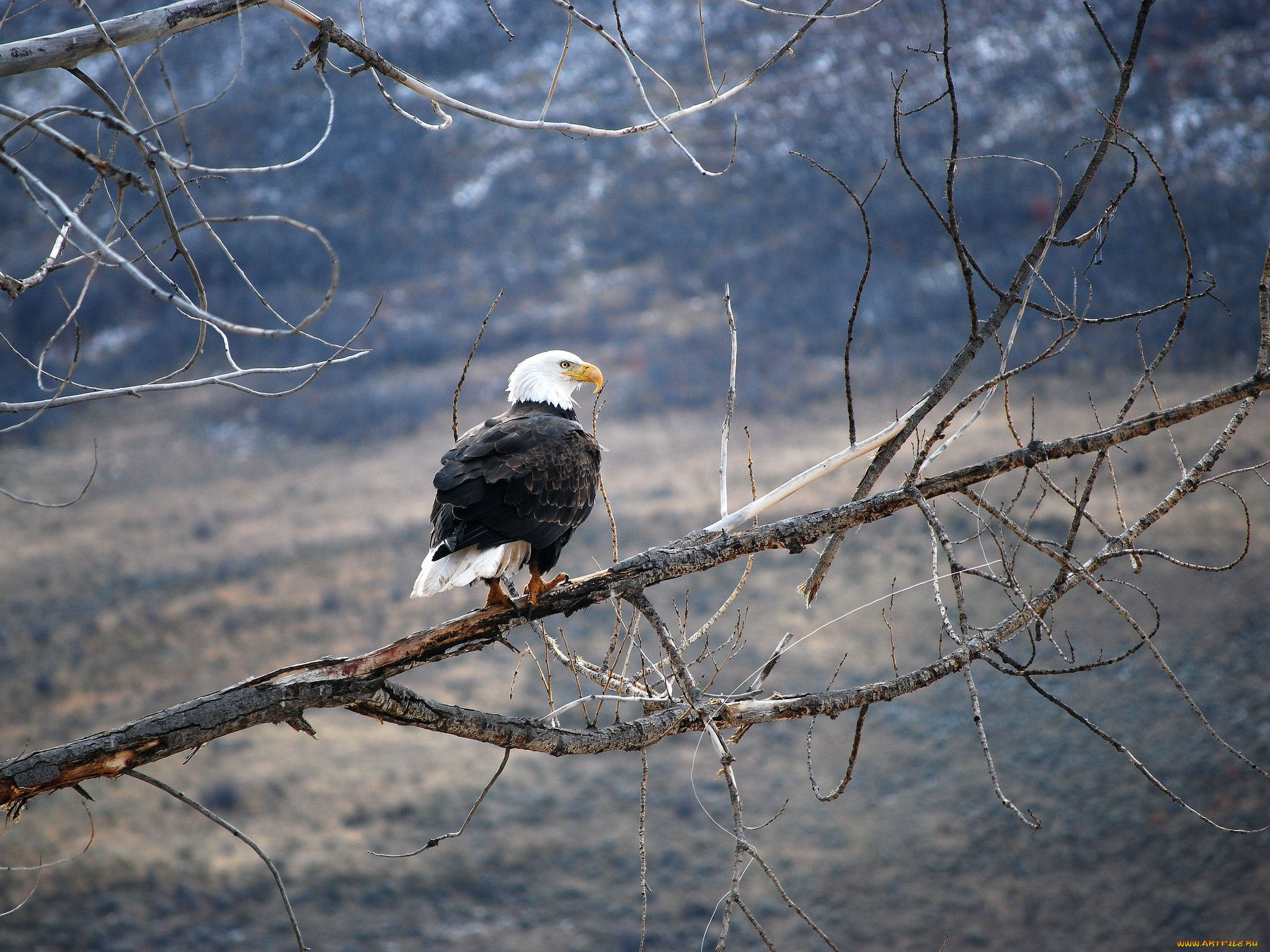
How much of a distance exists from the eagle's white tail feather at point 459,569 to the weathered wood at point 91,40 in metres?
2.38

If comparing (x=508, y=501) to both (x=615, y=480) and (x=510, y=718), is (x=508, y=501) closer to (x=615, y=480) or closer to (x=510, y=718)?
(x=510, y=718)

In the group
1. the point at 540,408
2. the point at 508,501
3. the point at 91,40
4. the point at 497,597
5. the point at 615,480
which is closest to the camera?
the point at 91,40

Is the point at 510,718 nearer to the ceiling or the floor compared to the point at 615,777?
nearer to the ceiling

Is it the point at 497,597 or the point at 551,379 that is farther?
the point at 551,379

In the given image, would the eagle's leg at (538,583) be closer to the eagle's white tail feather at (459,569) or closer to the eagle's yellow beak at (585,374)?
the eagle's white tail feather at (459,569)

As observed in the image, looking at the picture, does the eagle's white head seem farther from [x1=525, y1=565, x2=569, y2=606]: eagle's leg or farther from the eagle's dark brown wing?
[x1=525, y1=565, x2=569, y2=606]: eagle's leg

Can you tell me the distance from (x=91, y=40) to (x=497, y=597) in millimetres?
2525

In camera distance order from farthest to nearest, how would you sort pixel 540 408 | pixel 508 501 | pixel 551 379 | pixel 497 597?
pixel 551 379 < pixel 540 408 < pixel 508 501 < pixel 497 597

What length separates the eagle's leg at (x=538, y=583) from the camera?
14.1ft

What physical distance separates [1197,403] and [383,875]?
1594 cm

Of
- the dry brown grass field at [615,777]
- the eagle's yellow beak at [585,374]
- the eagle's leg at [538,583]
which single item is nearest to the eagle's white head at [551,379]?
the eagle's yellow beak at [585,374]

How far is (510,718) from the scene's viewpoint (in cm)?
367

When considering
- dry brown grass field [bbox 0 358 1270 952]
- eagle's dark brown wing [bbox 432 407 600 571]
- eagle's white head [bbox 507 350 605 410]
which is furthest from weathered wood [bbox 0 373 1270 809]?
dry brown grass field [bbox 0 358 1270 952]

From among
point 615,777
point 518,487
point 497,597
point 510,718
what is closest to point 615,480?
point 615,777
